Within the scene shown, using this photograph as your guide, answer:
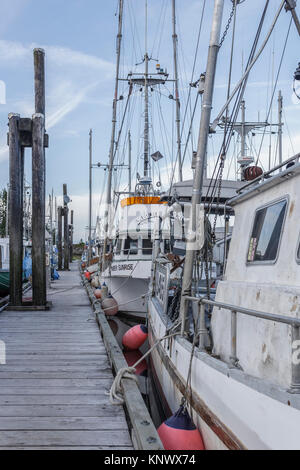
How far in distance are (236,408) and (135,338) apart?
7.50 meters

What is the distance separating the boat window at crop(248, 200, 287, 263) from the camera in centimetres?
463

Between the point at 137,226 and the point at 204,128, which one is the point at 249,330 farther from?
the point at 137,226

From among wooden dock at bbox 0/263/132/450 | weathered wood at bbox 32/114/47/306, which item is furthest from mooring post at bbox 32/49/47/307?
wooden dock at bbox 0/263/132/450

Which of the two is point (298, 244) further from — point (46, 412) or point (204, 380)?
point (46, 412)

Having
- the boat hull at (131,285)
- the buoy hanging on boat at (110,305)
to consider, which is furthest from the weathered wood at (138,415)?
the buoy hanging on boat at (110,305)

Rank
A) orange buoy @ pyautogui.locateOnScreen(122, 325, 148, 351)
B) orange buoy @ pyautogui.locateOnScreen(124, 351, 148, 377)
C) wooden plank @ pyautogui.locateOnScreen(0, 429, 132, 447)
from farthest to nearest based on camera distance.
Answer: orange buoy @ pyautogui.locateOnScreen(122, 325, 148, 351) < orange buoy @ pyautogui.locateOnScreen(124, 351, 148, 377) < wooden plank @ pyautogui.locateOnScreen(0, 429, 132, 447)

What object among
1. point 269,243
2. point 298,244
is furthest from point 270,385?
point 269,243

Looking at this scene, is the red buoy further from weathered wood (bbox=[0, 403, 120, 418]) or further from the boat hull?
weathered wood (bbox=[0, 403, 120, 418])

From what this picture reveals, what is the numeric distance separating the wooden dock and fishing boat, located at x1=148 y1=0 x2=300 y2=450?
930 mm

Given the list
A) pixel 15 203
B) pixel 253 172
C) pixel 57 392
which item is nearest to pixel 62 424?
pixel 57 392

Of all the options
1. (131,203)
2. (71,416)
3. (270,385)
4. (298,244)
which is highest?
(131,203)

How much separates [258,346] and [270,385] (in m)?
0.74

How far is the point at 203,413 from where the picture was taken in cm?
460

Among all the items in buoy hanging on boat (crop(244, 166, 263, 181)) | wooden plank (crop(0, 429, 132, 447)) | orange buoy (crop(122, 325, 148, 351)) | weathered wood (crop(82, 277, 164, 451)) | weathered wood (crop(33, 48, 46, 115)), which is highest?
weathered wood (crop(33, 48, 46, 115))
